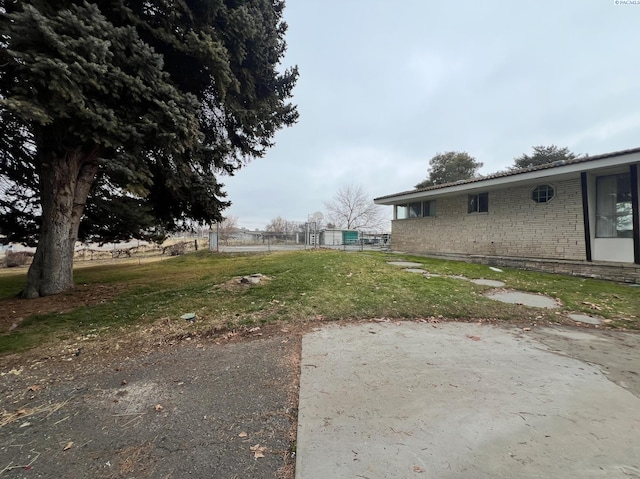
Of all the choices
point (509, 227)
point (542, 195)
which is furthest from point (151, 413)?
point (542, 195)

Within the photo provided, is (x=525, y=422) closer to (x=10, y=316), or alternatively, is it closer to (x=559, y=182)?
(x=10, y=316)

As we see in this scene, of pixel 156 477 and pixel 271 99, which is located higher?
pixel 271 99

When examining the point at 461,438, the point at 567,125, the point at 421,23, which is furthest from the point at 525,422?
the point at 567,125

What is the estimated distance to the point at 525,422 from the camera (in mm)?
2020

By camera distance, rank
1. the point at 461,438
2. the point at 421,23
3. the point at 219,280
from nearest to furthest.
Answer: the point at 461,438 < the point at 219,280 < the point at 421,23

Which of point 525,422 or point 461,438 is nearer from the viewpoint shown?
point 461,438

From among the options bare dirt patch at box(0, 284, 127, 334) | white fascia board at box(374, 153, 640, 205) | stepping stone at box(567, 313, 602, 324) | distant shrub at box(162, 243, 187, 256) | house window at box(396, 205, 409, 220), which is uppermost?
white fascia board at box(374, 153, 640, 205)

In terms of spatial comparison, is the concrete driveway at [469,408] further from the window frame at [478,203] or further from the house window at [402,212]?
the house window at [402,212]

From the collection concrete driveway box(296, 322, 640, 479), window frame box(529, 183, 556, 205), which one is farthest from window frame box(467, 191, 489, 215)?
concrete driveway box(296, 322, 640, 479)

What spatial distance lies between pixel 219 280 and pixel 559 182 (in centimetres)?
1215

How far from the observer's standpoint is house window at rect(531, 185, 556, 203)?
10.2m

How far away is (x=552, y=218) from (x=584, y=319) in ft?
23.2

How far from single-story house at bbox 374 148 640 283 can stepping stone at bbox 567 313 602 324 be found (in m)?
5.08

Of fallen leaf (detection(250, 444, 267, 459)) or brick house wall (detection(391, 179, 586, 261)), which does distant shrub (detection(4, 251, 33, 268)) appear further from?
fallen leaf (detection(250, 444, 267, 459))
